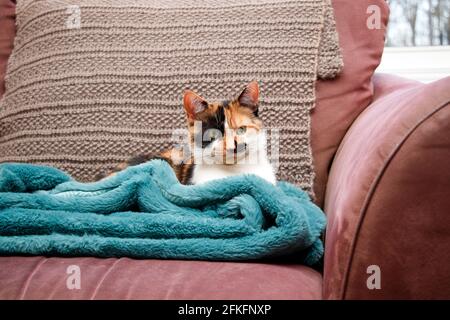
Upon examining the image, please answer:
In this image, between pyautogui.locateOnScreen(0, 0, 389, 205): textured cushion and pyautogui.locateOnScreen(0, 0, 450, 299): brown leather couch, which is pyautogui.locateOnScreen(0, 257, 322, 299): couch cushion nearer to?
pyautogui.locateOnScreen(0, 0, 450, 299): brown leather couch

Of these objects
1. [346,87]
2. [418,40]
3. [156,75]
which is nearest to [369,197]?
[346,87]

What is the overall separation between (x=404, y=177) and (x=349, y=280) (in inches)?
6.0

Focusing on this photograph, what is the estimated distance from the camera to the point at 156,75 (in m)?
1.23

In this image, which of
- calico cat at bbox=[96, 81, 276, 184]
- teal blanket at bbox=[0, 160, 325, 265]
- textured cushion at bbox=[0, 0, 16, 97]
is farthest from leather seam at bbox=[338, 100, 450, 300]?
textured cushion at bbox=[0, 0, 16, 97]

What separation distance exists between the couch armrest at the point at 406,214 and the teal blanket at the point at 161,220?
138mm

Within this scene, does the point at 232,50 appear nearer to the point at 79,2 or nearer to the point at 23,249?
the point at 79,2

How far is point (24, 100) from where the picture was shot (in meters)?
1.29

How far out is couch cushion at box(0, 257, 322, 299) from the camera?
661mm

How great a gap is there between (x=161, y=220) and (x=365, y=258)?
0.34 m

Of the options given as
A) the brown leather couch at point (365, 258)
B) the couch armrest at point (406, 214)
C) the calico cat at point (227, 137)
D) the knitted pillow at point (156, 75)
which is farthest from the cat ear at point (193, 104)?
the couch armrest at point (406, 214)

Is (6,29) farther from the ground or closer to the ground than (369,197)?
farther from the ground

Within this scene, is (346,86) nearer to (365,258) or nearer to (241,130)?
(241,130)

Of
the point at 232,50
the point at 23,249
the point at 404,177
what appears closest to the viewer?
the point at 404,177
